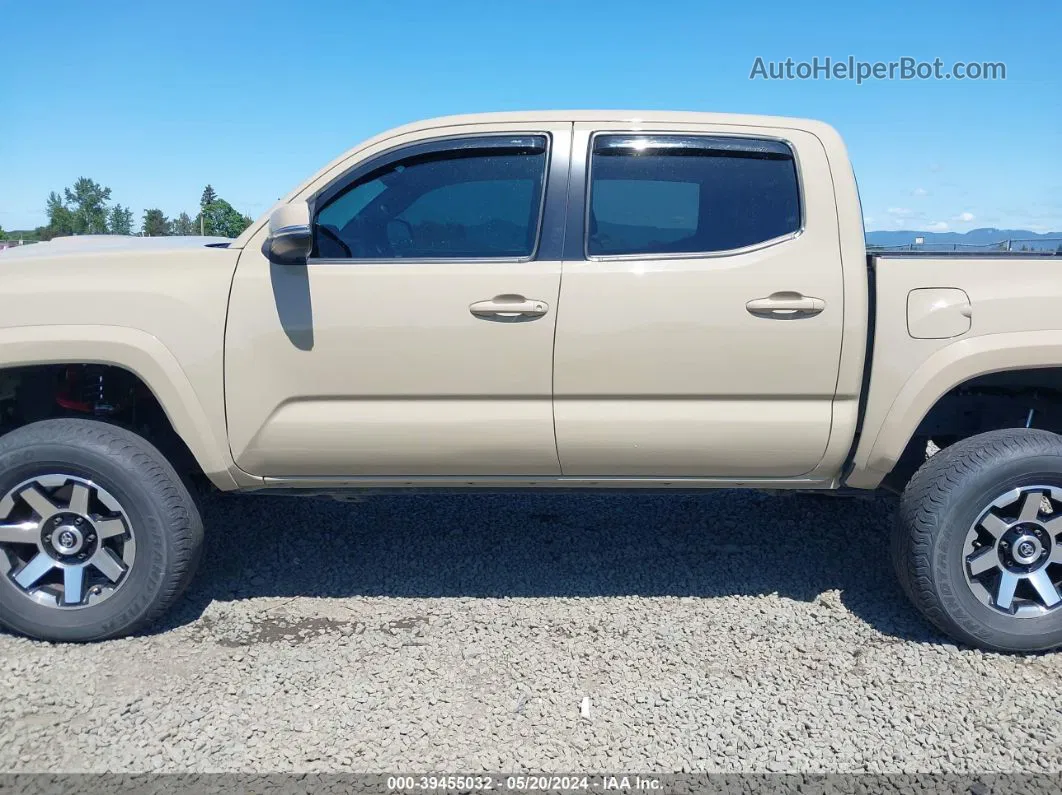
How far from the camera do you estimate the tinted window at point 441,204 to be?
10.3 ft

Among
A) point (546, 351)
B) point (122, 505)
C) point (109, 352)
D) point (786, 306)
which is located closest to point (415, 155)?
point (546, 351)

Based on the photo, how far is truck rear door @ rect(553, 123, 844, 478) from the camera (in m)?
2.96

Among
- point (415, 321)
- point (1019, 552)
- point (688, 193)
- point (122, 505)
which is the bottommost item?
point (1019, 552)

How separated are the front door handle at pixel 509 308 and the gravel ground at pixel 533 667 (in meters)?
1.28

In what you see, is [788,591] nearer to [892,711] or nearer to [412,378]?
[892,711]

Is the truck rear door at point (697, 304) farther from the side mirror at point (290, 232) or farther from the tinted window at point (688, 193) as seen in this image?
the side mirror at point (290, 232)

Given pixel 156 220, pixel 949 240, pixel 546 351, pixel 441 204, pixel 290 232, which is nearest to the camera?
pixel 290 232

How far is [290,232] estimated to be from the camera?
2.88 meters

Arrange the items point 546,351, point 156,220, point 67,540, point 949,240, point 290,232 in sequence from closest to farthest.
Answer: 1. point 290,232
2. point 546,351
3. point 67,540
4. point 949,240
5. point 156,220

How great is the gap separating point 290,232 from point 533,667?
182 cm

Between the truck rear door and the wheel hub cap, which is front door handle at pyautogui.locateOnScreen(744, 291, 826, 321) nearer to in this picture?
the truck rear door

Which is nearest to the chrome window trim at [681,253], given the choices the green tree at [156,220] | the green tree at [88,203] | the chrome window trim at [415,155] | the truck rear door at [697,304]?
the truck rear door at [697,304]

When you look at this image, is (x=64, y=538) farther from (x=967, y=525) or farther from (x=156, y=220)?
(x=156, y=220)

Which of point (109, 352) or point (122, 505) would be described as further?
point (122, 505)
